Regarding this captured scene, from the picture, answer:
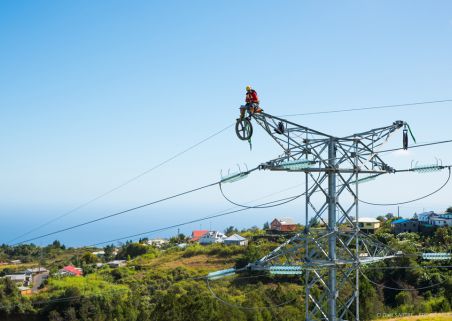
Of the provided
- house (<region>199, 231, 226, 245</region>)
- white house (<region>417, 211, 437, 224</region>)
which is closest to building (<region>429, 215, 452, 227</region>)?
white house (<region>417, 211, 437, 224</region>)

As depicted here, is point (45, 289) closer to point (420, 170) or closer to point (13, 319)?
point (13, 319)

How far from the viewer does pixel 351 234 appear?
15.1 meters

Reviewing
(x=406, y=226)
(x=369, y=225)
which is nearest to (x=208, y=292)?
(x=406, y=226)

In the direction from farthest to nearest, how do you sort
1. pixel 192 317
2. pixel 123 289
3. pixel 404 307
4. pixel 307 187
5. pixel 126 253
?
pixel 126 253 < pixel 123 289 < pixel 404 307 < pixel 192 317 < pixel 307 187

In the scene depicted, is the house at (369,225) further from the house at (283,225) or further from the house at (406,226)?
the house at (283,225)

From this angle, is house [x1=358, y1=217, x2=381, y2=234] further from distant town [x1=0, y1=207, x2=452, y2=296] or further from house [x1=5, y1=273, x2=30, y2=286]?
house [x1=5, y1=273, x2=30, y2=286]

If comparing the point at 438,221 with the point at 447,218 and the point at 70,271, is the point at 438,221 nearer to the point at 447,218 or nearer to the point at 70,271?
the point at 447,218

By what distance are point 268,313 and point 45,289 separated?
112ft

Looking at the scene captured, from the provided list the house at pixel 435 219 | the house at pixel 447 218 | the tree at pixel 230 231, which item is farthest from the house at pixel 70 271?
the house at pixel 447 218

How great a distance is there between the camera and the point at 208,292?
46.8m

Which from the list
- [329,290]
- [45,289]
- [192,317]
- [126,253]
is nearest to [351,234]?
[329,290]

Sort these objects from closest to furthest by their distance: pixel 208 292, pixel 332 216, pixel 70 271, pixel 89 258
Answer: pixel 332 216
pixel 208 292
pixel 70 271
pixel 89 258

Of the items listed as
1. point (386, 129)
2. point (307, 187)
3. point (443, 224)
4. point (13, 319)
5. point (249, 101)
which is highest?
point (249, 101)

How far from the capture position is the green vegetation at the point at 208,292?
38.0 meters
